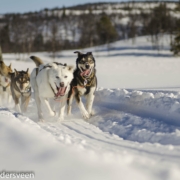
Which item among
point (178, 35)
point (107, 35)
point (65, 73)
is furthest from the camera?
point (107, 35)

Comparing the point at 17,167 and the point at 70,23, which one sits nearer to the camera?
the point at 17,167

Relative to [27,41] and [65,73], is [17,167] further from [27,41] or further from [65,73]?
[27,41]

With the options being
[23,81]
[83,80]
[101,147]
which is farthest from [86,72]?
[101,147]

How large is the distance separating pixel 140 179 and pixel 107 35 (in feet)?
184

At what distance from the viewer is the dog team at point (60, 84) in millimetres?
6309

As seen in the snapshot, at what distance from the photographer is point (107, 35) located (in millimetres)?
58375

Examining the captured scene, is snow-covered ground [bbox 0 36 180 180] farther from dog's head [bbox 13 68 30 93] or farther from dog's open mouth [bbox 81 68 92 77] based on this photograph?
dog's head [bbox 13 68 30 93]

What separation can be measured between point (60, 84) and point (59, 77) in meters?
0.13

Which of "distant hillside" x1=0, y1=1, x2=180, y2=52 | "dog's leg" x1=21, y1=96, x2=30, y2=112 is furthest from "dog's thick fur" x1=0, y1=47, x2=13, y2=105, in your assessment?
"distant hillside" x1=0, y1=1, x2=180, y2=52

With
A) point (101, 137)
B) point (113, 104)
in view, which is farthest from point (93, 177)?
point (113, 104)

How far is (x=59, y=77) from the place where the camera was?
245 inches

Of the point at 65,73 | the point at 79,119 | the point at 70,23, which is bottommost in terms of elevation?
the point at 79,119

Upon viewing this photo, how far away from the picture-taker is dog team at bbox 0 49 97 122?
631 cm

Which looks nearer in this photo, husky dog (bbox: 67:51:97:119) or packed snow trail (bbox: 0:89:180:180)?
packed snow trail (bbox: 0:89:180:180)
